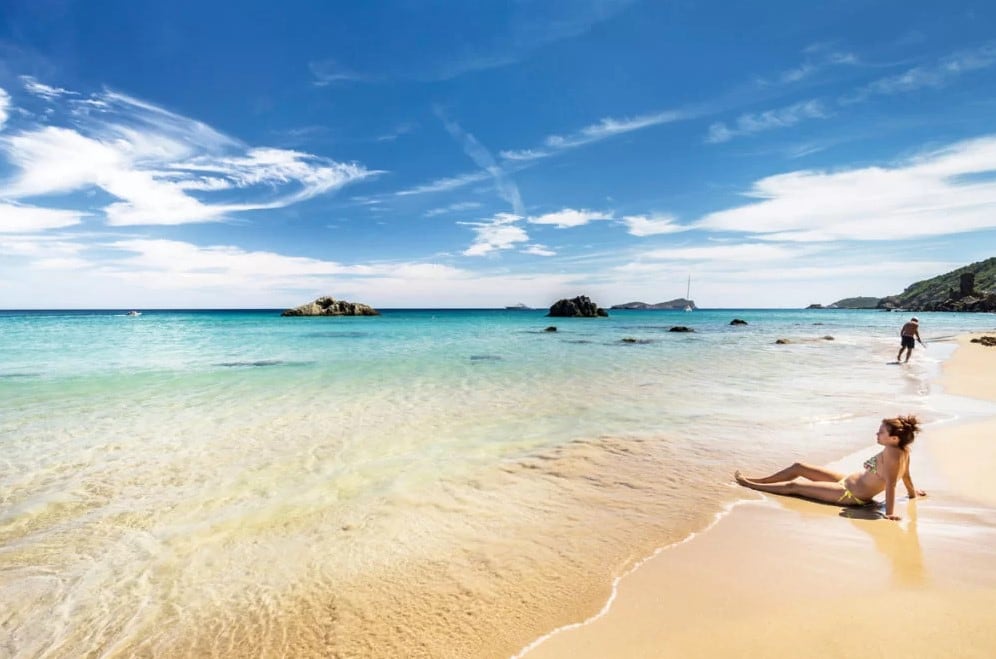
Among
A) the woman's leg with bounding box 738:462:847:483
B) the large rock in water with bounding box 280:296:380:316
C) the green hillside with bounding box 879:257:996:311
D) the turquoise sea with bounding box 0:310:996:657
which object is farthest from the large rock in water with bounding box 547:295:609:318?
the green hillside with bounding box 879:257:996:311

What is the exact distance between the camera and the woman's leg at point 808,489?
601 cm

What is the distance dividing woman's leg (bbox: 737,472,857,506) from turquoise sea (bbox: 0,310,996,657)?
0.40 metres

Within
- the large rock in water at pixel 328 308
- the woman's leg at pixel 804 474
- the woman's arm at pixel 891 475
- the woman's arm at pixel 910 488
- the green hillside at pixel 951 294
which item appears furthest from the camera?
the green hillside at pixel 951 294

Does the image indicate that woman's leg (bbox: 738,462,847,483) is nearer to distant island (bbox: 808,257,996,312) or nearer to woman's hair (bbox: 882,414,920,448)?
woman's hair (bbox: 882,414,920,448)

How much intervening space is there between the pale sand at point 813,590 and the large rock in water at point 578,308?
83.7 meters

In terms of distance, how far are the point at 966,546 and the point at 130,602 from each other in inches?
317

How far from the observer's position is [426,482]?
709 cm

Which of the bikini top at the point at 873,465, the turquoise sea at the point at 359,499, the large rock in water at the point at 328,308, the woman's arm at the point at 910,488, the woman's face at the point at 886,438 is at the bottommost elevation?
the turquoise sea at the point at 359,499

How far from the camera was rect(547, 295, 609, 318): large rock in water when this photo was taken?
8875 cm

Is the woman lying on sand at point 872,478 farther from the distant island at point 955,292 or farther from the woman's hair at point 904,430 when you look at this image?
the distant island at point 955,292

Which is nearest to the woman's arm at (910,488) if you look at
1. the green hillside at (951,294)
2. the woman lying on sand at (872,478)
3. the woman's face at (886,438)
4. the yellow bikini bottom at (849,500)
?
the woman lying on sand at (872,478)

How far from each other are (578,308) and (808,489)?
84112mm

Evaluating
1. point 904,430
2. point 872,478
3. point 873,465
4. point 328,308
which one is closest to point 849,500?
point 872,478

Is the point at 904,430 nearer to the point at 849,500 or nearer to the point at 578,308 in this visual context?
the point at 849,500
